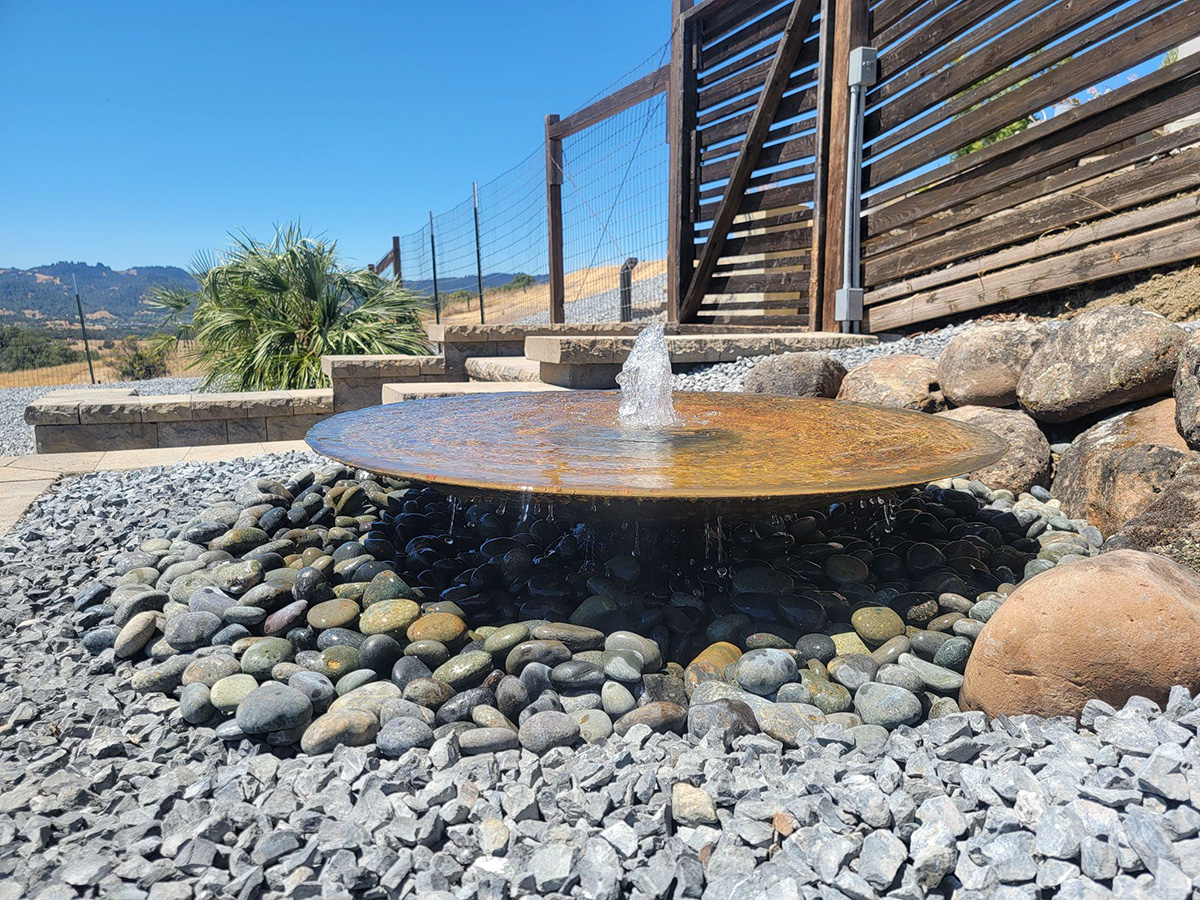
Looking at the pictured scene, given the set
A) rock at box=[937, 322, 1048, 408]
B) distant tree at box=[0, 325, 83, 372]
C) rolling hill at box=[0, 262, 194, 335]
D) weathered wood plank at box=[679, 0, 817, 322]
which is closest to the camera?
rock at box=[937, 322, 1048, 408]

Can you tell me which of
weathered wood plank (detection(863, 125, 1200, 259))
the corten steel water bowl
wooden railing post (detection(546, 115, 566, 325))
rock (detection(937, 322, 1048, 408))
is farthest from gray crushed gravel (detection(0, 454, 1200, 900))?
wooden railing post (detection(546, 115, 566, 325))

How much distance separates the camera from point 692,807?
126cm

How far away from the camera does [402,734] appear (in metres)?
1.48

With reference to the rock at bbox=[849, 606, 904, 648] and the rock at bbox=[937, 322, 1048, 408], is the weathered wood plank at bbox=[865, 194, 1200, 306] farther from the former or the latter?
the rock at bbox=[849, 606, 904, 648]

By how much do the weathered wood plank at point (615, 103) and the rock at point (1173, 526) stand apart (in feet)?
21.5

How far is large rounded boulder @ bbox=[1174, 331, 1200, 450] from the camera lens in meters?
2.34

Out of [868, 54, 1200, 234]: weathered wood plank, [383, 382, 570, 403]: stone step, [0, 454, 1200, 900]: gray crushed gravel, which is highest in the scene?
[868, 54, 1200, 234]: weathered wood plank

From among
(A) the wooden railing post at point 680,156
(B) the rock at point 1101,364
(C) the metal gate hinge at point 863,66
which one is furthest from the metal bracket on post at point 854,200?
(B) the rock at point 1101,364

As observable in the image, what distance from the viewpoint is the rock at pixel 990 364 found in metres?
3.21

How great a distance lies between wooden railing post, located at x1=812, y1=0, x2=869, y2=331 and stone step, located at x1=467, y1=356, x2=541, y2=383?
225cm

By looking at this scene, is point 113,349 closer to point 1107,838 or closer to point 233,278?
point 233,278

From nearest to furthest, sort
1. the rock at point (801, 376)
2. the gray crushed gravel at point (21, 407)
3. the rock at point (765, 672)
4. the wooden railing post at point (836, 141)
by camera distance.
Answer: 1. the rock at point (765, 672)
2. the rock at point (801, 376)
3. the wooden railing post at point (836, 141)
4. the gray crushed gravel at point (21, 407)

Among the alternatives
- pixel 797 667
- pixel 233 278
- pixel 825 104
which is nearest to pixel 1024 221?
pixel 825 104

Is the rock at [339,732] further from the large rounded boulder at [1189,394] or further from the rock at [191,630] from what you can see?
the large rounded boulder at [1189,394]
